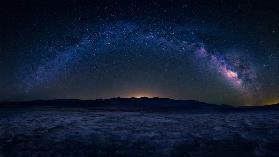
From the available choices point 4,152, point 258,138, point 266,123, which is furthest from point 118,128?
point 266,123

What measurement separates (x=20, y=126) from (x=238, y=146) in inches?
209

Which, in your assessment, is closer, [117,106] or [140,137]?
[140,137]

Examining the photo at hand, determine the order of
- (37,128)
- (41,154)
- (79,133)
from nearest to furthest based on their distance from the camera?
1. (41,154)
2. (79,133)
3. (37,128)

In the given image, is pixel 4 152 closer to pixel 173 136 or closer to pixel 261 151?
pixel 173 136

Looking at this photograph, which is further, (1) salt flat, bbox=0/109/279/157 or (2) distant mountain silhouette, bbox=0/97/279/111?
(2) distant mountain silhouette, bbox=0/97/279/111

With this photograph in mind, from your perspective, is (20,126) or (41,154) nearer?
(41,154)

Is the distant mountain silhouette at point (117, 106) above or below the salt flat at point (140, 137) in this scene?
above

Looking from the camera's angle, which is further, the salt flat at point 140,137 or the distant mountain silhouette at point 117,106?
the distant mountain silhouette at point 117,106

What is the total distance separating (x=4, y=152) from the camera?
5934 mm

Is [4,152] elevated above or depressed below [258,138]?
below

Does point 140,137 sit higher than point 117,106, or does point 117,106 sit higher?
point 117,106

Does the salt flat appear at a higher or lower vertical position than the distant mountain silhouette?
lower

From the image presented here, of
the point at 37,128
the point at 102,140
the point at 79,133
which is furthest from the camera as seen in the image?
the point at 37,128

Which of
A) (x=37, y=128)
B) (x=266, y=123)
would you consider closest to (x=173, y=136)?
(x=266, y=123)
